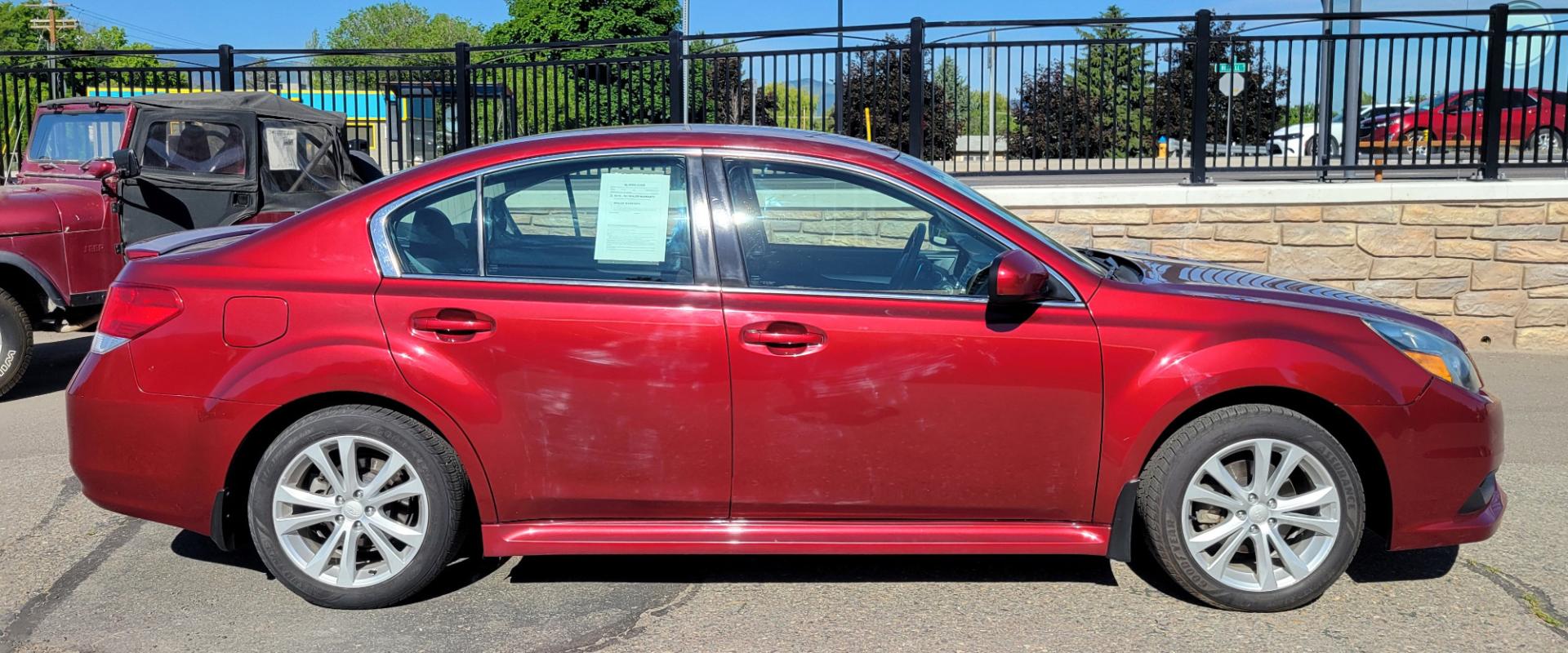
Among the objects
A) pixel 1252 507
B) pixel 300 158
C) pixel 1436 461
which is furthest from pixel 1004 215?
pixel 300 158

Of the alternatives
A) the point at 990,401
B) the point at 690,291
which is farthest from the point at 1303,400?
the point at 690,291

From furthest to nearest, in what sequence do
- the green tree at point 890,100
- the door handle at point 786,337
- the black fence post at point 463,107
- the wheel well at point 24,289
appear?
the black fence post at point 463,107 < the green tree at point 890,100 < the wheel well at point 24,289 < the door handle at point 786,337

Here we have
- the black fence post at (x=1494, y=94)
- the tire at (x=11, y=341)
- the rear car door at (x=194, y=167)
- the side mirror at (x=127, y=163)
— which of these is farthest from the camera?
the black fence post at (x=1494, y=94)

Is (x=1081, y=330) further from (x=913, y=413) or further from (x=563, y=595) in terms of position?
(x=563, y=595)

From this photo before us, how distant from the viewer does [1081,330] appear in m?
4.14

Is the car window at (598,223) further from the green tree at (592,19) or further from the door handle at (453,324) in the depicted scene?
the green tree at (592,19)

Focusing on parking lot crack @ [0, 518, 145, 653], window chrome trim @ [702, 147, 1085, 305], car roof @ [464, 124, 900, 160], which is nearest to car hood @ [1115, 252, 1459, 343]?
window chrome trim @ [702, 147, 1085, 305]

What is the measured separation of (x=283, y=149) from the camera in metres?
9.62

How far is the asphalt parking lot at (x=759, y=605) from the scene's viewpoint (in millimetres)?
4059

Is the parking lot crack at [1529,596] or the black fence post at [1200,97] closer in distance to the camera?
the parking lot crack at [1529,596]

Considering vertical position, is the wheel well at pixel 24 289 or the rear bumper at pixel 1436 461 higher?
the wheel well at pixel 24 289

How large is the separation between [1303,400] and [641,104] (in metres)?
7.80

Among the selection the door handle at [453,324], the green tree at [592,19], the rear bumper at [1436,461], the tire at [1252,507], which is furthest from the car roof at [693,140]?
the green tree at [592,19]

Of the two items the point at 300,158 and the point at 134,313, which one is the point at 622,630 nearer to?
the point at 134,313
